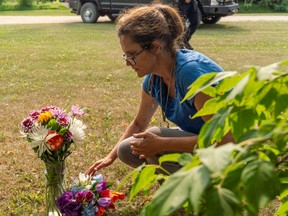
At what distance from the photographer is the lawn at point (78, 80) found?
145 inches

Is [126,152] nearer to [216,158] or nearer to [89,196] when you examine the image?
[89,196]

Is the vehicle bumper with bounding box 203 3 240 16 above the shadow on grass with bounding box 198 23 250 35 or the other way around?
above

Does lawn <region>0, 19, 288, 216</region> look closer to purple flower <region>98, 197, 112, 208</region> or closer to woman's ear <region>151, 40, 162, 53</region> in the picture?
purple flower <region>98, 197, 112, 208</region>

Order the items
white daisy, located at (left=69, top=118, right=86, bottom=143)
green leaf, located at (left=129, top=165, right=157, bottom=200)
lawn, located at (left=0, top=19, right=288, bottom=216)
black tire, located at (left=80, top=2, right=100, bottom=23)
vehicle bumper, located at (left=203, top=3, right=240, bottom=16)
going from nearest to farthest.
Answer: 1. green leaf, located at (left=129, top=165, right=157, bottom=200)
2. white daisy, located at (left=69, top=118, right=86, bottom=143)
3. lawn, located at (left=0, top=19, right=288, bottom=216)
4. vehicle bumper, located at (left=203, top=3, right=240, bottom=16)
5. black tire, located at (left=80, top=2, right=100, bottom=23)

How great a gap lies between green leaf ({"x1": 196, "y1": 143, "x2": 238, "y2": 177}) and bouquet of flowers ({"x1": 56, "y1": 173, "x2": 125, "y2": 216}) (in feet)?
6.61

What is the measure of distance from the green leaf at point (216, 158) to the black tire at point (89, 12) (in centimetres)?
1558

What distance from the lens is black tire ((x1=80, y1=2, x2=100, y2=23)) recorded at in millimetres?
15941

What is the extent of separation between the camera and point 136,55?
2.38 m

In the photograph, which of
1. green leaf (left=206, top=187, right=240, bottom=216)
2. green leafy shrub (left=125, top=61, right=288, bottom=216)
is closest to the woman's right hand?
green leafy shrub (left=125, top=61, right=288, bottom=216)

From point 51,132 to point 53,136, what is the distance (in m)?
0.03

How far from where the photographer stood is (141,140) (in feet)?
7.91

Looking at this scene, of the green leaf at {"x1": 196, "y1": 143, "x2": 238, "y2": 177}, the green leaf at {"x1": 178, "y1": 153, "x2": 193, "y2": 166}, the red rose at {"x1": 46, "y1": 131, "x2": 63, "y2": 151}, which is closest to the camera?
the green leaf at {"x1": 196, "y1": 143, "x2": 238, "y2": 177}

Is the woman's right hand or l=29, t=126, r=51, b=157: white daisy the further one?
the woman's right hand

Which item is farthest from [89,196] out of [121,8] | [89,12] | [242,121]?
[89,12]
